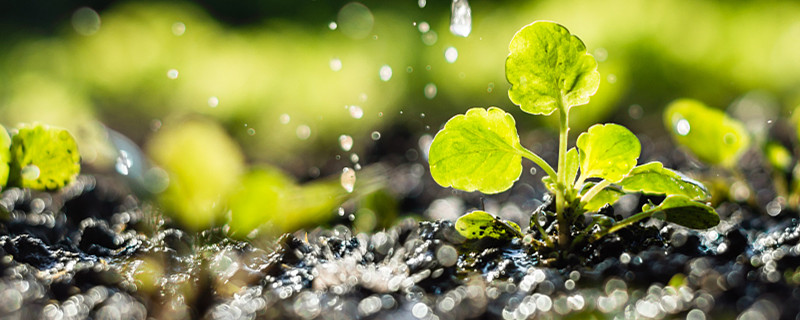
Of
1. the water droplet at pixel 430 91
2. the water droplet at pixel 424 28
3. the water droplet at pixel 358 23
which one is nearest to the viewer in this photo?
the water droplet at pixel 430 91

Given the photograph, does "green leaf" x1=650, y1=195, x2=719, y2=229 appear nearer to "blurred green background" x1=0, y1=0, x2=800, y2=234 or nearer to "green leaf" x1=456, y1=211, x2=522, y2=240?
"green leaf" x1=456, y1=211, x2=522, y2=240

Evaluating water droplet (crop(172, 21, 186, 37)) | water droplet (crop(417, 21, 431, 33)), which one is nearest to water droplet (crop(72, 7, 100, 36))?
water droplet (crop(172, 21, 186, 37))

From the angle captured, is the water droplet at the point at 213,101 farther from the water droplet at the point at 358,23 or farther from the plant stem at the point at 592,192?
the plant stem at the point at 592,192

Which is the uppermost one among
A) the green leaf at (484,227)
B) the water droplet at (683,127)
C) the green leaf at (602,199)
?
the green leaf at (602,199)

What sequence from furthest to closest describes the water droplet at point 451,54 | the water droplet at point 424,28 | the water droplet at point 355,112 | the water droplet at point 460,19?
the water droplet at point 424,28, the water droplet at point 451,54, the water droplet at point 355,112, the water droplet at point 460,19

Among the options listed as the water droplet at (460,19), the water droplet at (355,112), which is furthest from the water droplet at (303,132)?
the water droplet at (460,19)

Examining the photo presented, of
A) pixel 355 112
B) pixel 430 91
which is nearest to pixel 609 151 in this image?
pixel 355 112

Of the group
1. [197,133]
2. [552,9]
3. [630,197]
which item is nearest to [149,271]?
[197,133]
